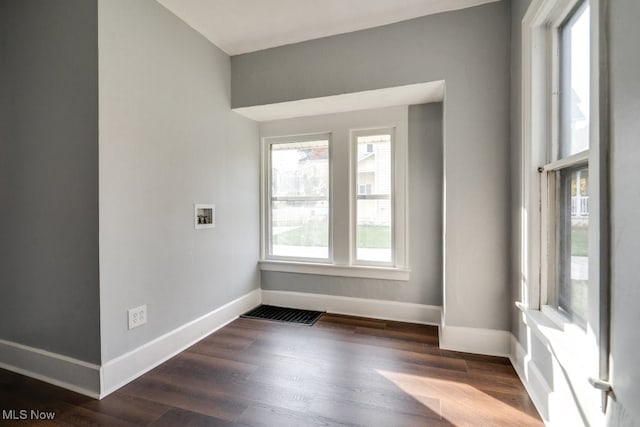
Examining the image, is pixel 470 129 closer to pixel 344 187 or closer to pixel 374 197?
pixel 374 197

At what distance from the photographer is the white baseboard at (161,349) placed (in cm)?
181

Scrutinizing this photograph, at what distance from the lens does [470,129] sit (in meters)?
2.22

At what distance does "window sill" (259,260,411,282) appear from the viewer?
2914 millimetres

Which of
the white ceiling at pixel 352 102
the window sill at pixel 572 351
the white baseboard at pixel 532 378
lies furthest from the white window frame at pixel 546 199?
the white ceiling at pixel 352 102

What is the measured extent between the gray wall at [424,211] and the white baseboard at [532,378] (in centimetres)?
82

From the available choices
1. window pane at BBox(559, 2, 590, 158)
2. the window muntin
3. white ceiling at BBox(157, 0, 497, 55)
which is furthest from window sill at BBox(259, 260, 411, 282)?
white ceiling at BBox(157, 0, 497, 55)

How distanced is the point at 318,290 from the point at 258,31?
248 centimetres

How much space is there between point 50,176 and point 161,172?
626 millimetres

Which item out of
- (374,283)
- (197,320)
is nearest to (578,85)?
(374,283)

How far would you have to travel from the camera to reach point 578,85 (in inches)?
55.5

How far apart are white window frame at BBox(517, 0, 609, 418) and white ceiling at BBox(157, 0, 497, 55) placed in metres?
0.75

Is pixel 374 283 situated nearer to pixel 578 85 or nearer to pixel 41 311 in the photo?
pixel 578 85

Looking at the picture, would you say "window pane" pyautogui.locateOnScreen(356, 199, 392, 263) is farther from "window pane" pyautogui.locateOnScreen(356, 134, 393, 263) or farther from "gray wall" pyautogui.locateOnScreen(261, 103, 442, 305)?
"gray wall" pyautogui.locateOnScreen(261, 103, 442, 305)

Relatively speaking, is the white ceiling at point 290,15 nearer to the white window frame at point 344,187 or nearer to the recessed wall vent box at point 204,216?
the white window frame at point 344,187
